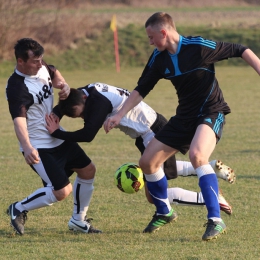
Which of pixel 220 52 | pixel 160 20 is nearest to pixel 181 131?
pixel 220 52

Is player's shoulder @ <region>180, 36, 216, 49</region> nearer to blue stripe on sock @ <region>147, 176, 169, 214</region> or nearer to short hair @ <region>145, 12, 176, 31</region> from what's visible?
short hair @ <region>145, 12, 176, 31</region>

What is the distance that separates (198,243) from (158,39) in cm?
167

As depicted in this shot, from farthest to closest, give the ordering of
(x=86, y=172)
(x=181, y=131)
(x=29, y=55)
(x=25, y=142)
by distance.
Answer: (x=86, y=172) → (x=181, y=131) → (x=29, y=55) → (x=25, y=142)

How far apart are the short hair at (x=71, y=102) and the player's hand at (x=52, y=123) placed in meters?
0.10

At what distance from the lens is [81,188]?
581 cm

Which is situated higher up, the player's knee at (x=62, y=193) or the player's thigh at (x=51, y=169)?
the player's thigh at (x=51, y=169)

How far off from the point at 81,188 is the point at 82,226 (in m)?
0.34

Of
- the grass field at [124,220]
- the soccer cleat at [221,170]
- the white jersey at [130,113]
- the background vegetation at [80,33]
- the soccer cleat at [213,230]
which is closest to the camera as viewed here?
the grass field at [124,220]

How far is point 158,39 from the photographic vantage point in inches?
208

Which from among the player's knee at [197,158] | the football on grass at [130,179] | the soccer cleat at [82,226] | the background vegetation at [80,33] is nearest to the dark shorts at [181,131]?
the player's knee at [197,158]

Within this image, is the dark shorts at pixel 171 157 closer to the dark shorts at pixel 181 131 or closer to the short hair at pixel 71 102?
the dark shorts at pixel 181 131

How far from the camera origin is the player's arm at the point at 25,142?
517 cm

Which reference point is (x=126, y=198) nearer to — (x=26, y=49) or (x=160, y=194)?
(x=160, y=194)

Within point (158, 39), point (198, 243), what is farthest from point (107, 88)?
point (198, 243)
